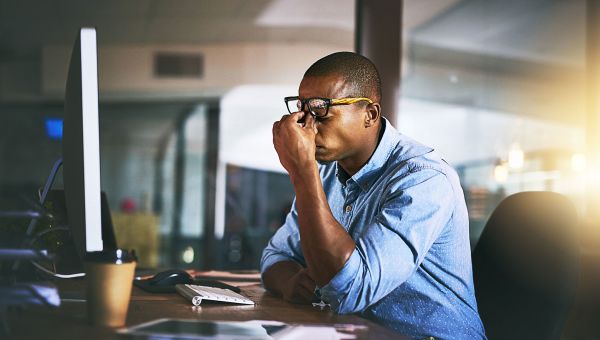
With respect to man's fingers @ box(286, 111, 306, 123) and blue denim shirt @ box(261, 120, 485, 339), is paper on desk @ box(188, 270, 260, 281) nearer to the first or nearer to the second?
blue denim shirt @ box(261, 120, 485, 339)

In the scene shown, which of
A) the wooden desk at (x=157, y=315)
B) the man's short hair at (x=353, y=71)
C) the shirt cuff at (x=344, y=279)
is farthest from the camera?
the man's short hair at (x=353, y=71)

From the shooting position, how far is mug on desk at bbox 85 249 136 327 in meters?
1.11

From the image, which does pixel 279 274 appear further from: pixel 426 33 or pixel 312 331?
pixel 426 33

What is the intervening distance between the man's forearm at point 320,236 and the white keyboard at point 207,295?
18 centimetres

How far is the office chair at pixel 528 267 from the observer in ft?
5.48

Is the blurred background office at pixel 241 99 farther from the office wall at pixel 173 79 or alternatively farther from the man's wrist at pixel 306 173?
the man's wrist at pixel 306 173

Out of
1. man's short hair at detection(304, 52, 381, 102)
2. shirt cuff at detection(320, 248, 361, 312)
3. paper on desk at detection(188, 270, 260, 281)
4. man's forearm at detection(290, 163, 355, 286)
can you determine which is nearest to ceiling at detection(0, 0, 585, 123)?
paper on desk at detection(188, 270, 260, 281)

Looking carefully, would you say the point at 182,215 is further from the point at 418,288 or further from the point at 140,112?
the point at 418,288

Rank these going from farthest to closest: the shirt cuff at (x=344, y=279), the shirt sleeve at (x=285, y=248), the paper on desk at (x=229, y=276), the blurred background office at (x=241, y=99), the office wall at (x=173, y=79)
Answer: the office wall at (x=173, y=79) → the blurred background office at (x=241, y=99) → the paper on desk at (x=229, y=276) → the shirt sleeve at (x=285, y=248) → the shirt cuff at (x=344, y=279)

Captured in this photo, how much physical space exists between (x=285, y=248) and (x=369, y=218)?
14.7 inches

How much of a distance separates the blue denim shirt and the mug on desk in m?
0.44

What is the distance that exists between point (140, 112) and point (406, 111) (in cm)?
239

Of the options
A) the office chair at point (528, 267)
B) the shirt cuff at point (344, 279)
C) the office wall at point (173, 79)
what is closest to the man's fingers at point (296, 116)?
the shirt cuff at point (344, 279)

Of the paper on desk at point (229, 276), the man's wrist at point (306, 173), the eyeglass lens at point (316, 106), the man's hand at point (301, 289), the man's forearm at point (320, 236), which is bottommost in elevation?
the paper on desk at point (229, 276)
